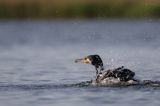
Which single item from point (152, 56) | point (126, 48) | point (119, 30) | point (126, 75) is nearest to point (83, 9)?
point (119, 30)

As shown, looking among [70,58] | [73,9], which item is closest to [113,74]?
[70,58]

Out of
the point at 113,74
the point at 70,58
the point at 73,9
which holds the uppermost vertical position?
the point at 73,9

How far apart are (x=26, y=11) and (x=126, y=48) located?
17.9 m

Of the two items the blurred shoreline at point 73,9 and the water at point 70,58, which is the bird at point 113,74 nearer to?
the water at point 70,58

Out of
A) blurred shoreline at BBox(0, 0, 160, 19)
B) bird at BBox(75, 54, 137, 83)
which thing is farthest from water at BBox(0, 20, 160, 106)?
blurred shoreline at BBox(0, 0, 160, 19)

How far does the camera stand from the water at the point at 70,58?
51.1 feet

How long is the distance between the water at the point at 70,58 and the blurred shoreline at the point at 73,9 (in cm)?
52

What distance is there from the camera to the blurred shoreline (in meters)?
43.9

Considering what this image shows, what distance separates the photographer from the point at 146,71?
20156 millimetres

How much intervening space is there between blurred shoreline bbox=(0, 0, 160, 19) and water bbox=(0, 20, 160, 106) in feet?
1.69

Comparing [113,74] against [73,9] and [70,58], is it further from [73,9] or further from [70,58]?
[73,9]

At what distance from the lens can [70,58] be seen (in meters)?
25.1

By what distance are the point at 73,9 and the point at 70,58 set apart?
63.3 feet

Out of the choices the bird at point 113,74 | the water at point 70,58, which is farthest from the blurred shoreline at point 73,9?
the bird at point 113,74
